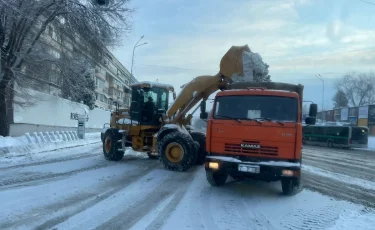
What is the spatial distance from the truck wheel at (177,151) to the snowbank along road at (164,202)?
38cm

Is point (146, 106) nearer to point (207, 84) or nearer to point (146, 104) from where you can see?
point (146, 104)

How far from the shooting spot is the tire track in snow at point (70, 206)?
18.4 feet

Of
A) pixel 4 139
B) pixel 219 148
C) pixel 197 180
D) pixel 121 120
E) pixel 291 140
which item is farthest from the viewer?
pixel 4 139

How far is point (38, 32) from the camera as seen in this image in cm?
1752

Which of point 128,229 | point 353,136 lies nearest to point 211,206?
point 128,229

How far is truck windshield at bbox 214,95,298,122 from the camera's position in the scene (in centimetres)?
798

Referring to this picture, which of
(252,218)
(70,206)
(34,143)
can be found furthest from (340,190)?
(34,143)

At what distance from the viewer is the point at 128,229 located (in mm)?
5457

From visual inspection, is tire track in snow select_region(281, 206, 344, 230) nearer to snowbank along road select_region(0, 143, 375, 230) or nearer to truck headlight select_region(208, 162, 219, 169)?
snowbank along road select_region(0, 143, 375, 230)

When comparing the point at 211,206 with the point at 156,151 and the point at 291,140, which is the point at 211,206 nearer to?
the point at 291,140

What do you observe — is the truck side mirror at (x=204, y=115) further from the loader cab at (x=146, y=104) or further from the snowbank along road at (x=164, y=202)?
the loader cab at (x=146, y=104)

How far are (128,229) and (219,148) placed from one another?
129 inches

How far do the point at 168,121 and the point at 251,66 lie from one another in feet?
11.9

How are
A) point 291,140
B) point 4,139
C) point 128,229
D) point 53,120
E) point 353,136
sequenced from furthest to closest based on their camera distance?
point 353,136, point 53,120, point 4,139, point 291,140, point 128,229
